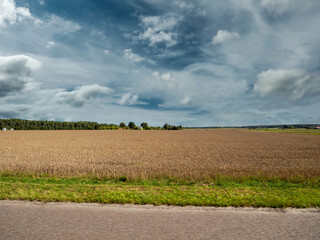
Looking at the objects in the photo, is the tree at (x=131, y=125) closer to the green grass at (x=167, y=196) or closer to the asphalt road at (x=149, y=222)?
the green grass at (x=167, y=196)

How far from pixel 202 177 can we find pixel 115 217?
773 cm

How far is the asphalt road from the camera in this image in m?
4.84

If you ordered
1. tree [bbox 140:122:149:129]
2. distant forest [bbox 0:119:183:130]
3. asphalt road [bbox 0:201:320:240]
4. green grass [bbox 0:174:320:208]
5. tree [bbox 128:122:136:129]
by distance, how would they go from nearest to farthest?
asphalt road [bbox 0:201:320:240] < green grass [bbox 0:174:320:208] < distant forest [bbox 0:119:183:130] < tree [bbox 128:122:136:129] < tree [bbox 140:122:149:129]

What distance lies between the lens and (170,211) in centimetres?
631

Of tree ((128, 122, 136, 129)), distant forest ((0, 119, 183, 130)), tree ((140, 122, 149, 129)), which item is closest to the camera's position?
distant forest ((0, 119, 183, 130))

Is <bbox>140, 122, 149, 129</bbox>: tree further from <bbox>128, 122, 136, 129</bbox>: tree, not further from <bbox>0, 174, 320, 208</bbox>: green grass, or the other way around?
<bbox>0, 174, 320, 208</bbox>: green grass

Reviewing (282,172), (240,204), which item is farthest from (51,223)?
(282,172)

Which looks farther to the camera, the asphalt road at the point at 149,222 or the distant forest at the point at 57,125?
the distant forest at the point at 57,125

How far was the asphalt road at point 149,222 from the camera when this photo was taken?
484cm

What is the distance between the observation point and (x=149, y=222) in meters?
5.49

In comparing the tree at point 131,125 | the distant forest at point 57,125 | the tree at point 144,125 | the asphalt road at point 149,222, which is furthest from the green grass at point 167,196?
the tree at point 144,125

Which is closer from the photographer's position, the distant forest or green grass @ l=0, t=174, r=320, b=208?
green grass @ l=0, t=174, r=320, b=208

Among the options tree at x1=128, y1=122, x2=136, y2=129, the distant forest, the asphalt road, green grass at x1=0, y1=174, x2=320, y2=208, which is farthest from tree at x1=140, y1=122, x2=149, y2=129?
the asphalt road

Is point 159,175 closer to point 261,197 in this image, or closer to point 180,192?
point 180,192
